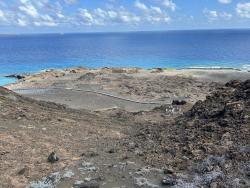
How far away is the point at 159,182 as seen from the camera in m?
13.7

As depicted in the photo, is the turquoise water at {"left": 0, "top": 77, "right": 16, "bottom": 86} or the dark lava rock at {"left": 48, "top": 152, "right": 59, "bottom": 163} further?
the turquoise water at {"left": 0, "top": 77, "right": 16, "bottom": 86}

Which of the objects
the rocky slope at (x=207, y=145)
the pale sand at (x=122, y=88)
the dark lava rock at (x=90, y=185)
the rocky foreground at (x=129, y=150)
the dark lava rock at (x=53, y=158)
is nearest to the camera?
the rocky slope at (x=207, y=145)

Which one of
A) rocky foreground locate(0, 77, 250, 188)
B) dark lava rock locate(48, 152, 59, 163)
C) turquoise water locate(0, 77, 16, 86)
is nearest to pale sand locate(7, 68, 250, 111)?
turquoise water locate(0, 77, 16, 86)

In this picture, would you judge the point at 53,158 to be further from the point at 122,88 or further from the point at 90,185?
the point at 122,88

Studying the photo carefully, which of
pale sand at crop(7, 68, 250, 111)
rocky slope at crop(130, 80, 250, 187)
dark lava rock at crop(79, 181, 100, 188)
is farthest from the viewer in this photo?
pale sand at crop(7, 68, 250, 111)

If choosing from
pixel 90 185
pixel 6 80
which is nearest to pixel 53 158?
pixel 90 185

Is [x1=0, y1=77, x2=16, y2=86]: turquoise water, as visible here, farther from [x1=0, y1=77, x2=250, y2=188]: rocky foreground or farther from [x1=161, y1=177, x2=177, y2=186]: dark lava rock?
[x1=161, y1=177, x2=177, y2=186]: dark lava rock

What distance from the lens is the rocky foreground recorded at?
13.8 m

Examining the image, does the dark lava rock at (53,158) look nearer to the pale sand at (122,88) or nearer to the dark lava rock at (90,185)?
the dark lava rock at (90,185)

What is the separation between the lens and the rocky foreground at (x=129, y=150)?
1380 cm

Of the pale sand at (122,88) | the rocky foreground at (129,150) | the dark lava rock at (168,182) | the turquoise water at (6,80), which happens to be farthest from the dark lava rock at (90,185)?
the turquoise water at (6,80)

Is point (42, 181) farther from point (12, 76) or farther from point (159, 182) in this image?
point (12, 76)

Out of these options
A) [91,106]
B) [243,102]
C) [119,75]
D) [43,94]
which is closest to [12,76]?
[119,75]

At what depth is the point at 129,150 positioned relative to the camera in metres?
16.4
